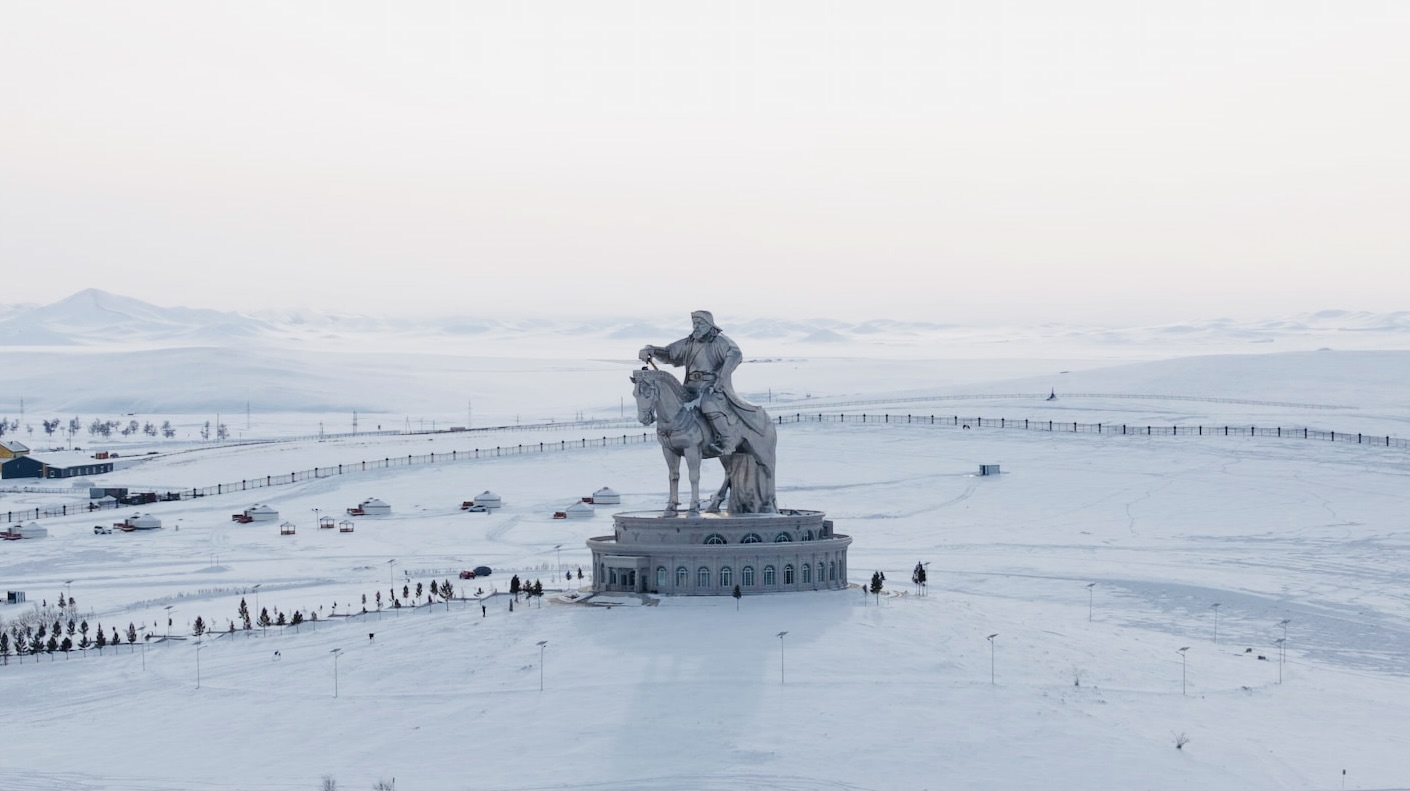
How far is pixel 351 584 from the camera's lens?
6500cm

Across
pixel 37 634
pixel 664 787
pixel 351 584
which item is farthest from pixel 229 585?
pixel 664 787

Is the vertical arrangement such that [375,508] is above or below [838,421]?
below

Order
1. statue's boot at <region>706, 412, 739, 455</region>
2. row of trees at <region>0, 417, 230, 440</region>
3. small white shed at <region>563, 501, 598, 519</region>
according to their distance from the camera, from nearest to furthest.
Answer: statue's boot at <region>706, 412, 739, 455</region>
small white shed at <region>563, 501, 598, 519</region>
row of trees at <region>0, 417, 230, 440</region>

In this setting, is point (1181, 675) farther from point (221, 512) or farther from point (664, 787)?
point (221, 512)

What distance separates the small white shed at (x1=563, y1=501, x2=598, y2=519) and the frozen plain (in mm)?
2150

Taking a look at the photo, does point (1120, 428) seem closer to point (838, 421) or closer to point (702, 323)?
point (838, 421)

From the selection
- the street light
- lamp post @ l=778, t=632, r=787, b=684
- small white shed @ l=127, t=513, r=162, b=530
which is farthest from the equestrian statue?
small white shed @ l=127, t=513, r=162, b=530

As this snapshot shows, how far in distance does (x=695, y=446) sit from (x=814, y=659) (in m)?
11.1

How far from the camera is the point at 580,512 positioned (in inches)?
3231

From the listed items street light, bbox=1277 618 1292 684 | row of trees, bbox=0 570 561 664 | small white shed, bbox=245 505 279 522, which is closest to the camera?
street light, bbox=1277 618 1292 684

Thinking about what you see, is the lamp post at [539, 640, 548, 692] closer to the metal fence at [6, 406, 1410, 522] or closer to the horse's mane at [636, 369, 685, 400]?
the horse's mane at [636, 369, 685, 400]

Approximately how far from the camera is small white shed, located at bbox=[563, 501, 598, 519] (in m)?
81.9

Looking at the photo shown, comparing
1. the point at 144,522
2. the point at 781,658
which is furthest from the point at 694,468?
the point at 144,522

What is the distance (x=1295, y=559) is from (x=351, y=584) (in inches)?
1350
